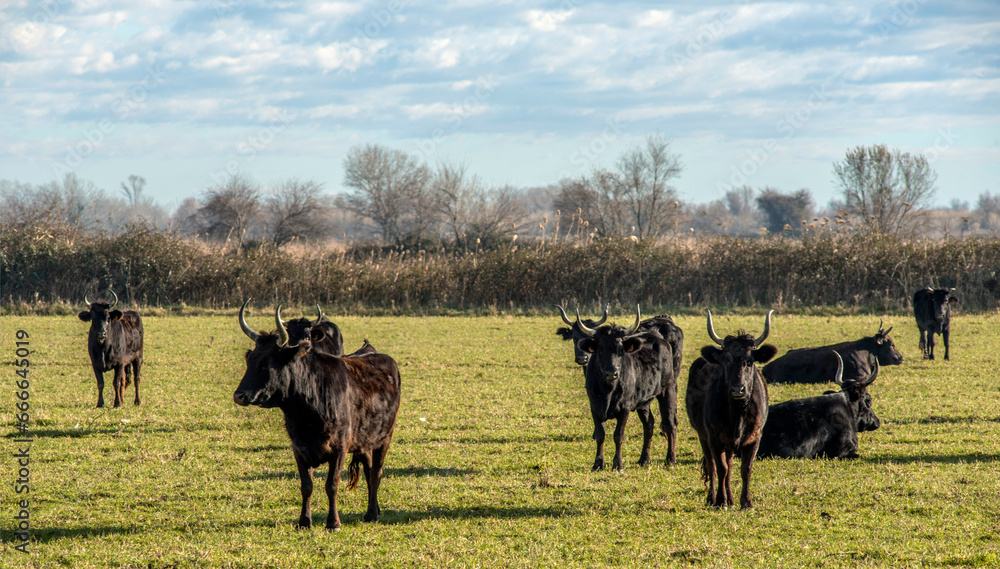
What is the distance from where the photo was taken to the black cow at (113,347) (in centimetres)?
1194

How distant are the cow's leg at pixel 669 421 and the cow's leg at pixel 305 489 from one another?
13.1ft

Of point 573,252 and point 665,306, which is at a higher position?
point 573,252

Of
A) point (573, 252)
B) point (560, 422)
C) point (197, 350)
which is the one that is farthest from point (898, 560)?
point (573, 252)

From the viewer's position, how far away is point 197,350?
17.9 meters

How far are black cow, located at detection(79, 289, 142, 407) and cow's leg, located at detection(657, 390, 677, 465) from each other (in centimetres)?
772

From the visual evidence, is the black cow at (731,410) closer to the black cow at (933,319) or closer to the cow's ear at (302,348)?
the cow's ear at (302,348)

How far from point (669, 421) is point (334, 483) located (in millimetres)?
4113

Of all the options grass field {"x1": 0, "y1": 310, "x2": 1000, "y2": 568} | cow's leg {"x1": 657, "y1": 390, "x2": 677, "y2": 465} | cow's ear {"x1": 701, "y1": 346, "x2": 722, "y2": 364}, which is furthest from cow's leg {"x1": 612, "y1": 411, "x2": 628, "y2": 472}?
cow's ear {"x1": 701, "y1": 346, "x2": 722, "y2": 364}

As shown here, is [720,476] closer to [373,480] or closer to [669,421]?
[669,421]

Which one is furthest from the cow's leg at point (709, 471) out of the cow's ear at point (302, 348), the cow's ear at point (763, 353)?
the cow's ear at point (302, 348)

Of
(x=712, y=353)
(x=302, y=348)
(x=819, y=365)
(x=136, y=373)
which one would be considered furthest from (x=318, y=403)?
(x=819, y=365)

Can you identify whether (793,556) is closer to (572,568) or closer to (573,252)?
(572,568)

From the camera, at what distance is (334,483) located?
649 centimetres

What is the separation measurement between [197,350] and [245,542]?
41.0ft
